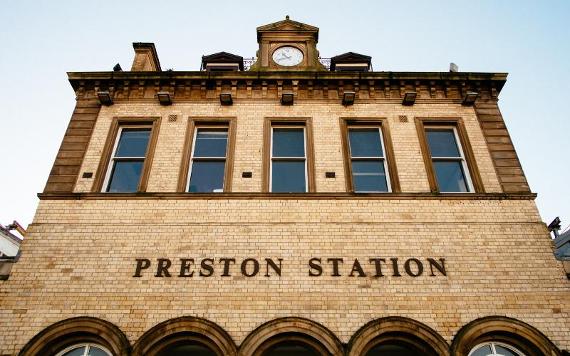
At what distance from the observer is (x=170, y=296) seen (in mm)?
8430

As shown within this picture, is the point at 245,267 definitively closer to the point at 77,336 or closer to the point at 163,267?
the point at 163,267

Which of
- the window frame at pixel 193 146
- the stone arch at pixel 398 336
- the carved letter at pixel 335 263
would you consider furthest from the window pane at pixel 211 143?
the stone arch at pixel 398 336

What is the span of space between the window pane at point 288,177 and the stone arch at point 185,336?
367 centimetres

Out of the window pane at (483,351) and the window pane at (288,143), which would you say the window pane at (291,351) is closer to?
the window pane at (483,351)

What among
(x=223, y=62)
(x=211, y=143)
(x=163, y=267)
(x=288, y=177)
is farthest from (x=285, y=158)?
(x=223, y=62)

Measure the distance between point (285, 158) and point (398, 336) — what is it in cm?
506

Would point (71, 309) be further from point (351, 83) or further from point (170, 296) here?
point (351, 83)

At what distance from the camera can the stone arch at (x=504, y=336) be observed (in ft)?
25.8

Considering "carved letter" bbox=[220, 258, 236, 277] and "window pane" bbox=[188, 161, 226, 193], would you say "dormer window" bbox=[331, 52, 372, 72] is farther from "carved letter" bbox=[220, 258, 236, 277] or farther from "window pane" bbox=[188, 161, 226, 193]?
"carved letter" bbox=[220, 258, 236, 277]

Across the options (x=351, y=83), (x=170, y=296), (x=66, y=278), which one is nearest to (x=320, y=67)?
(x=351, y=83)

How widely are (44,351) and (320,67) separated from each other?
34.3ft

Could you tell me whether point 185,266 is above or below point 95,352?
above

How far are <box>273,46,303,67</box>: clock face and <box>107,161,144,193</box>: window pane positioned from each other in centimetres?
558

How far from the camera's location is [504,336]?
8133 mm
